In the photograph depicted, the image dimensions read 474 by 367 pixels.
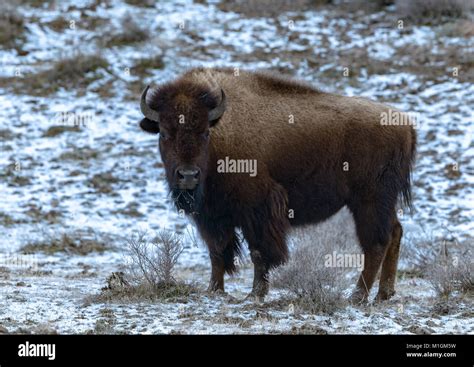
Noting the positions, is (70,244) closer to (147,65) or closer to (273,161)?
(273,161)

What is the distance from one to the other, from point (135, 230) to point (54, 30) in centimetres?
911

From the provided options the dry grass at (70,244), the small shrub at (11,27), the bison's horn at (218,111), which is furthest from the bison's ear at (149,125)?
→ the small shrub at (11,27)

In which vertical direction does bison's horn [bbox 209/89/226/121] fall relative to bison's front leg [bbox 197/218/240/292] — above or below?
above

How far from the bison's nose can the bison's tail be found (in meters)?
2.55

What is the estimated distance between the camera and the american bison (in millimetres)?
7891

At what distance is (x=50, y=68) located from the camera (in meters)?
18.8

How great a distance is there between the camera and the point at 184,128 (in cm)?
770

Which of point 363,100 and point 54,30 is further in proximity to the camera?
point 54,30
